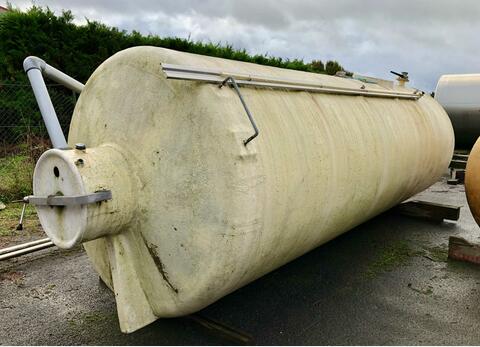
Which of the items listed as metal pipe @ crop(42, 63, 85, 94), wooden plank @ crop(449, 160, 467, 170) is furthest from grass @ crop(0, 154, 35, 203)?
wooden plank @ crop(449, 160, 467, 170)

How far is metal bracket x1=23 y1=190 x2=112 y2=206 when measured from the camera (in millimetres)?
1974

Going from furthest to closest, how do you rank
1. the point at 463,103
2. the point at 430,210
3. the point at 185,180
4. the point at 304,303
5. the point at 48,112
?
the point at 463,103 < the point at 430,210 < the point at 304,303 < the point at 48,112 < the point at 185,180

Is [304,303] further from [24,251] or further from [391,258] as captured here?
[24,251]

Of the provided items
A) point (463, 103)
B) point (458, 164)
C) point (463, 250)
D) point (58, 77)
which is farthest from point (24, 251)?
point (463, 103)

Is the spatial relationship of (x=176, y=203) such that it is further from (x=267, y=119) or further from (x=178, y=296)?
(x=267, y=119)

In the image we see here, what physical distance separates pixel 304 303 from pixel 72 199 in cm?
178

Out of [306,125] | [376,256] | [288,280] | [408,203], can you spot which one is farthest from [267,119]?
[408,203]

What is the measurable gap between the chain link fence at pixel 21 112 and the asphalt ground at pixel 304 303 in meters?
4.09

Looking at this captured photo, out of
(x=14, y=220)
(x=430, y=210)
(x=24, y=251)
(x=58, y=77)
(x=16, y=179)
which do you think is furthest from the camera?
(x=16, y=179)

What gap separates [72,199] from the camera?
1.98 metres

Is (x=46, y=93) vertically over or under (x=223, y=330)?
over

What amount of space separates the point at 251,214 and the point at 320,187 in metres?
0.70

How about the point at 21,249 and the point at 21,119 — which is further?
the point at 21,119

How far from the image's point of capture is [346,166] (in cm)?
284
